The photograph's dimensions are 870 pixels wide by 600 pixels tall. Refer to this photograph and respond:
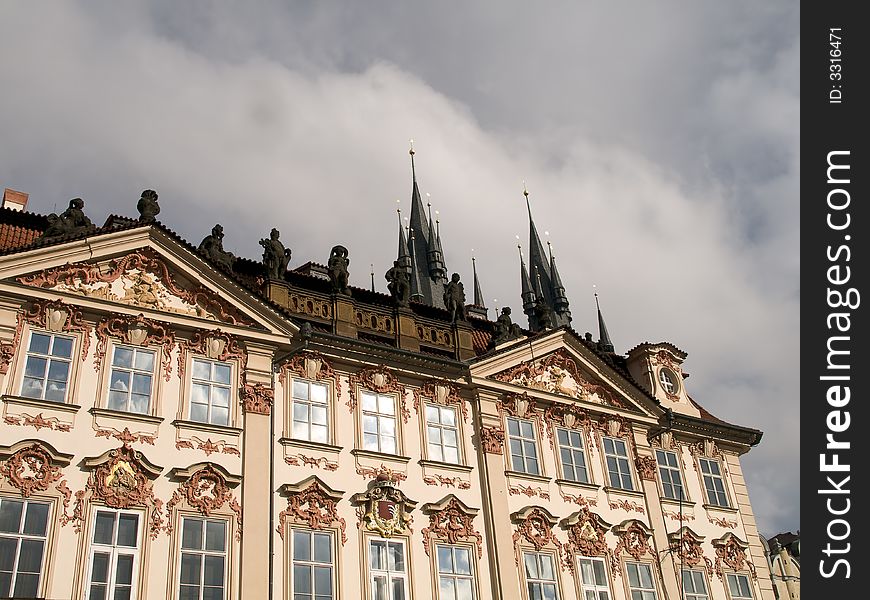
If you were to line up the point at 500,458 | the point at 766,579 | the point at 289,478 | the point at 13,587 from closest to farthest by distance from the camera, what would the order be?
1. the point at 13,587
2. the point at 289,478
3. the point at 500,458
4. the point at 766,579

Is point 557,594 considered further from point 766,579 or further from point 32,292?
point 32,292

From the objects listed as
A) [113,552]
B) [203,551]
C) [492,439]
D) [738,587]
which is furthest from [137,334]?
[738,587]

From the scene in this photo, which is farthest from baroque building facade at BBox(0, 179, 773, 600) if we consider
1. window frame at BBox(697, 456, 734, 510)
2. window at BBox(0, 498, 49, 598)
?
window frame at BBox(697, 456, 734, 510)

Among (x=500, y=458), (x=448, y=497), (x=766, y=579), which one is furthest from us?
(x=766, y=579)

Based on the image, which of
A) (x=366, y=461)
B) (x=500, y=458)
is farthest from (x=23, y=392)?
(x=500, y=458)

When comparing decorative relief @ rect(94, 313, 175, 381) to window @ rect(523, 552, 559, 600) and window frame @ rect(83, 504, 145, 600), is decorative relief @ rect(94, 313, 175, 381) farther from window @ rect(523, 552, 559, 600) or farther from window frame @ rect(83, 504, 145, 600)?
window @ rect(523, 552, 559, 600)

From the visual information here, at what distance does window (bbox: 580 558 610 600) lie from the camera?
77.0 feet

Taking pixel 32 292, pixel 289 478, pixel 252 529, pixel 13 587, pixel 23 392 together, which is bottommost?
pixel 13 587

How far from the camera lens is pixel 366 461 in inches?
850

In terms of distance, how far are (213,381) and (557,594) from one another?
405 inches

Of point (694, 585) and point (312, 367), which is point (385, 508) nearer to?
point (312, 367)

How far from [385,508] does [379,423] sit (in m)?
2.26

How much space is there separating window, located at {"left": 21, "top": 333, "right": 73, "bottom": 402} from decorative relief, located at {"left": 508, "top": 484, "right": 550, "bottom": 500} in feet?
37.5

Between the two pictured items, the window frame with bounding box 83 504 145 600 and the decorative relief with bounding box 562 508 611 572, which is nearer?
the window frame with bounding box 83 504 145 600
